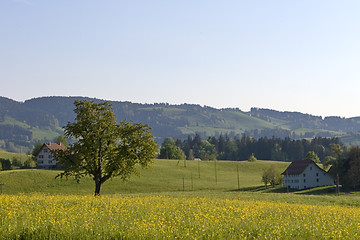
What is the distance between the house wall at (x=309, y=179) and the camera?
445ft

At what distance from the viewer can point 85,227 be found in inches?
851

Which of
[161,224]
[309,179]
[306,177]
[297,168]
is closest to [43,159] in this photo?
[297,168]

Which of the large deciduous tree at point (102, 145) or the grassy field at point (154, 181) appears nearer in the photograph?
the large deciduous tree at point (102, 145)

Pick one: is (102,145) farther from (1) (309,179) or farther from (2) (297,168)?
(1) (309,179)

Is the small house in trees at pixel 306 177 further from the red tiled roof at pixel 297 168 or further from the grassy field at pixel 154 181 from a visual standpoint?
the grassy field at pixel 154 181

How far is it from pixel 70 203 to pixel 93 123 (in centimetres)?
2384

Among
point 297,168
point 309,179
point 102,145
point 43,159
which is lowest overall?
point 309,179

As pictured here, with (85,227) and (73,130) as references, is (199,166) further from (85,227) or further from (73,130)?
(85,227)

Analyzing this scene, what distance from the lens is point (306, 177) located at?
136500mm

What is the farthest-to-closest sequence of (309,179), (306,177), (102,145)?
(309,179), (306,177), (102,145)

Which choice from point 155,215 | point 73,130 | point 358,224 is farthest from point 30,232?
point 73,130

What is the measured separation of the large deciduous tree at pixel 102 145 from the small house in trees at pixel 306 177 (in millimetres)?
87509

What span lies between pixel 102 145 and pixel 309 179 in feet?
312

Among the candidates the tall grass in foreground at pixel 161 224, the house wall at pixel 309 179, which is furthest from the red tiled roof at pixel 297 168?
the tall grass in foreground at pixel 161 224
